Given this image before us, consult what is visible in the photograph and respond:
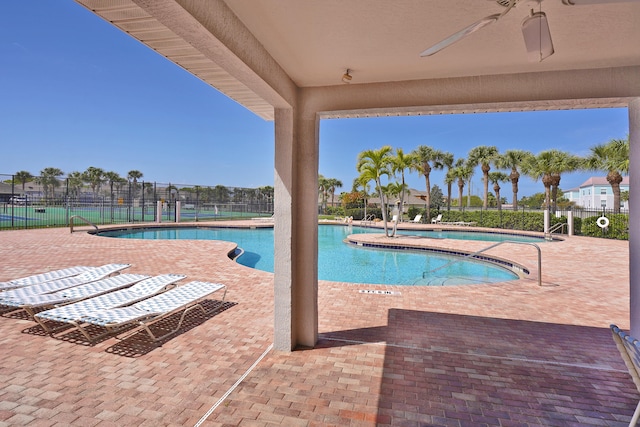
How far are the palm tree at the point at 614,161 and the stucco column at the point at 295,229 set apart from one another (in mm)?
18595

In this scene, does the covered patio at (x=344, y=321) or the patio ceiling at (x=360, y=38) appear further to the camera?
the covered patio at (x=344, y=321)

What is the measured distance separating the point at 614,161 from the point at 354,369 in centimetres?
2041

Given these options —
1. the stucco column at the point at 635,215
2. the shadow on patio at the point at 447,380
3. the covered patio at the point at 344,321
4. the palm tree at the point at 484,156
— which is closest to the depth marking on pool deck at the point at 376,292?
the covered patio at the point at 344,321

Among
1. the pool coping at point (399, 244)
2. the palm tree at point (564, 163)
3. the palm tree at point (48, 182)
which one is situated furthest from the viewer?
the palm tree at point (564, 163)

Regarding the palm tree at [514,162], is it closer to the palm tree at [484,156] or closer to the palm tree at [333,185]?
the palm tree at [484,156]

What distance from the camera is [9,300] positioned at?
13.6 feet

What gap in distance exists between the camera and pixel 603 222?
14.8 m

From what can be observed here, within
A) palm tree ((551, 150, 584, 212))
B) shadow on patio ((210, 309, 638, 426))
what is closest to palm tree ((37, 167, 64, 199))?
shadow on patio ((210, 309, 638, 426))

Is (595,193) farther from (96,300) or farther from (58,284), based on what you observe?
(58,284)

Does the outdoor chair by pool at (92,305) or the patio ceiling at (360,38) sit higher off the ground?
the patio ceiling at (360,38)

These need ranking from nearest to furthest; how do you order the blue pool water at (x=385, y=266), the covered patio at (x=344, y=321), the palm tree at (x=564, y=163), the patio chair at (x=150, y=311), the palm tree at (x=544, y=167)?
the covered patio at (x=344, y=321) → the patio chair at (x=150, y=311) → the blue pool water at (x=385, y=266) → the palm tree at (x=564, y=163) → the palm tree at (x=544, y=167)

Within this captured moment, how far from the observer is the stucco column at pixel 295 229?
3.34 m

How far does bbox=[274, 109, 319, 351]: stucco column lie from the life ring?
55.4 feet

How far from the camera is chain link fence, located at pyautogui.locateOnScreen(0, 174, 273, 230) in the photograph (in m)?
16.5
